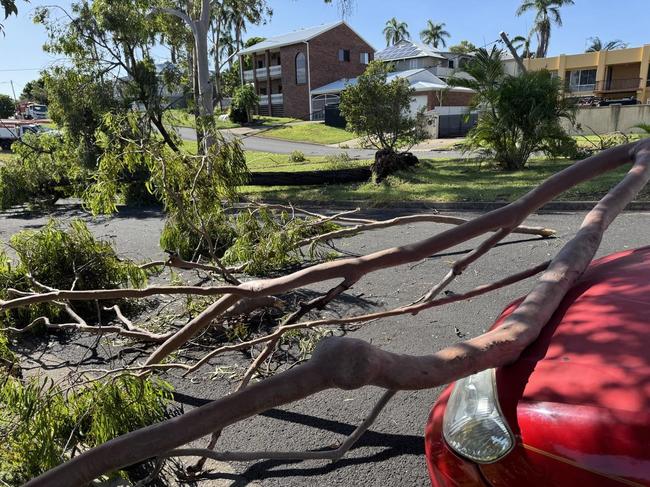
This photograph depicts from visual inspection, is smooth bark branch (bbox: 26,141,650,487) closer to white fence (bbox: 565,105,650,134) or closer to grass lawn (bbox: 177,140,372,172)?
grass lawn (bbox: 177,140,372,172)

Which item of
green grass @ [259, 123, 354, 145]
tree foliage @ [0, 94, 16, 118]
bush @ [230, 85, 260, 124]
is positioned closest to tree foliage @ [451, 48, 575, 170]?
green grass @ [259, 123, 354, 145]

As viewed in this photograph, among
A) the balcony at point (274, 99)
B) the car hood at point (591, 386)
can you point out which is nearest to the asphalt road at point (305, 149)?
the balcony at point (274, 99)

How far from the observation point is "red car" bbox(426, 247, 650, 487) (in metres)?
1.41

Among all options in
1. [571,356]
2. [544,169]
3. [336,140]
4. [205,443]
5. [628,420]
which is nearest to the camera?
[628,420]

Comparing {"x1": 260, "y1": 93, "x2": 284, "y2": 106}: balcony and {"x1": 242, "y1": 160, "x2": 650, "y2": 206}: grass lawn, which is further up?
{"x1": 260, "y1": 93, "x2": 284, "y2": 106}: balcony

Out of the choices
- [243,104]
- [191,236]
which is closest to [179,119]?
[191,236]

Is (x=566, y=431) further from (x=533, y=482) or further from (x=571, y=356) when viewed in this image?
(x=571, y=356)

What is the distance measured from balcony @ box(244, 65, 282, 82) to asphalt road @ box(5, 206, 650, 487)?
45.1m

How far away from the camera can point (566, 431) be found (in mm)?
1482

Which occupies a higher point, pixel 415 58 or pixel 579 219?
pixel 415 58

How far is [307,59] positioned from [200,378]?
148 ft

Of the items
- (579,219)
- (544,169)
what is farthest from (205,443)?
(544,169)

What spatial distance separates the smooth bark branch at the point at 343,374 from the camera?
1168 mm

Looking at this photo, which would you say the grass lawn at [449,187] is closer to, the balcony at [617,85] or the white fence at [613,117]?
the white fence at [613,117]
